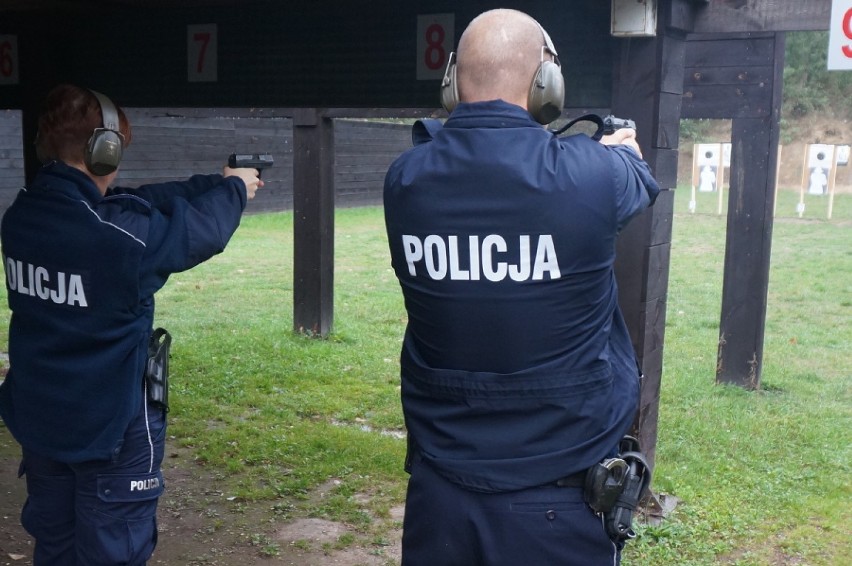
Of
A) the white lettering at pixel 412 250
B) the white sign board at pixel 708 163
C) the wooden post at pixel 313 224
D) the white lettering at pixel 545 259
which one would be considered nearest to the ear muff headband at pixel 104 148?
the white lettering at pixel 412 250

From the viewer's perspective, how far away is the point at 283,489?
482 centimetres

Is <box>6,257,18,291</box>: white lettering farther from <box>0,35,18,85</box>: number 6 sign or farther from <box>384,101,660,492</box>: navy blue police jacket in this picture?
<box>0,35,18,85</box>: number 6 sign

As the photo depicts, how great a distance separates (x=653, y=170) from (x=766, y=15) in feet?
2.80

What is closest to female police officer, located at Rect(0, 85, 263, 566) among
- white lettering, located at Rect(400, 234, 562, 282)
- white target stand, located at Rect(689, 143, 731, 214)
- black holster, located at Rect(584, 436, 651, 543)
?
white lettering, located at Rect(400, 234, 562, 282)

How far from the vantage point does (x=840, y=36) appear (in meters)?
4.13

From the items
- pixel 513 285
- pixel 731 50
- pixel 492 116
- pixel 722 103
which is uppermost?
pixel 731 50

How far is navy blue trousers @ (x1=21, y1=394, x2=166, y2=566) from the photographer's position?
2617 millimetres

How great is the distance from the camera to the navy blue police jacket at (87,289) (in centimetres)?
253

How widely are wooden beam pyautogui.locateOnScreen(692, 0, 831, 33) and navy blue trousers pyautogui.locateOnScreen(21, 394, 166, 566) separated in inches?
108

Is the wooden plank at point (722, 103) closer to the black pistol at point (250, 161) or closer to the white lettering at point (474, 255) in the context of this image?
the black pistol at point (250, 161)

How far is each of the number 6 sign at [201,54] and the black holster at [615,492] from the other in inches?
132

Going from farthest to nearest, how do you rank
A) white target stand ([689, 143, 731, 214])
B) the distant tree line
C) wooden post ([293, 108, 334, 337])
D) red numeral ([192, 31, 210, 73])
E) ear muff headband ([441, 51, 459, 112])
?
the distant tree line, white target stand ([689, 143, 731, 214]), wooden post ([293, 108, 334, 337]), red numeral ([192, 31, 210, 73]), ear muff headband ([441, 51, 459, 112])

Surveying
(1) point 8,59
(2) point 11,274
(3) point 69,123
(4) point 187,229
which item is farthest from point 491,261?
(1) point 8,59

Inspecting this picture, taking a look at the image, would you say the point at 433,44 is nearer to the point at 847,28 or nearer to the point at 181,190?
the point at 181,190
